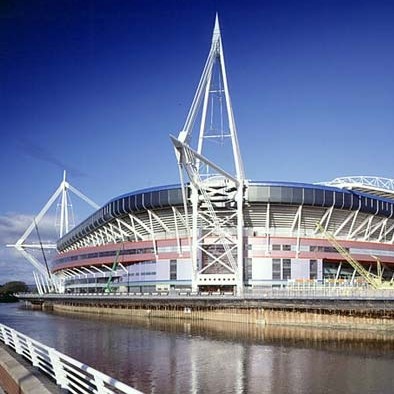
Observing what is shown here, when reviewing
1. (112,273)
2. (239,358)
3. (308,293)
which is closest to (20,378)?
(239,358)

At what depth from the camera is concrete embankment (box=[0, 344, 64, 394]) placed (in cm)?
1097

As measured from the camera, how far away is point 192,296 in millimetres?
64625

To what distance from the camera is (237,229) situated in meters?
74.2

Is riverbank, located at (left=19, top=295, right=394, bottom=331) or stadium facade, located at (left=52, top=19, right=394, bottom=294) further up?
stadium facade, located at (left=52, top=19, right=394, bottom=294)

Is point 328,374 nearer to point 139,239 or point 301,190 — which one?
point 301,190

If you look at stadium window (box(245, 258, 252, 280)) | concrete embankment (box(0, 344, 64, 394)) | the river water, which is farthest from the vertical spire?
concrete embankment (box(0, 344, 64, 394))

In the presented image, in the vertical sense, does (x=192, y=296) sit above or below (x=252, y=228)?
below

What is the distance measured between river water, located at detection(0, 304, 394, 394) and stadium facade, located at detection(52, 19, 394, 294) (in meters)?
21.8

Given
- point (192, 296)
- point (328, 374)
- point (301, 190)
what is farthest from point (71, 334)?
point (301, 190)

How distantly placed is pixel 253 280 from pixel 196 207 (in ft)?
42.7

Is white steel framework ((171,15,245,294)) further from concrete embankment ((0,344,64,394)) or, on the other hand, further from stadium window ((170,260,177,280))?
concrete embankment ((0,344,64,394))

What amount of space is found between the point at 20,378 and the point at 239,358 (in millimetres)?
21227

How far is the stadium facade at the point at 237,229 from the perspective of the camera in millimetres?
73062

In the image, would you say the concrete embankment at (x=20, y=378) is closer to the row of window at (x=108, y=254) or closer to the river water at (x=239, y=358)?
the river water at (x=239, y=358)
